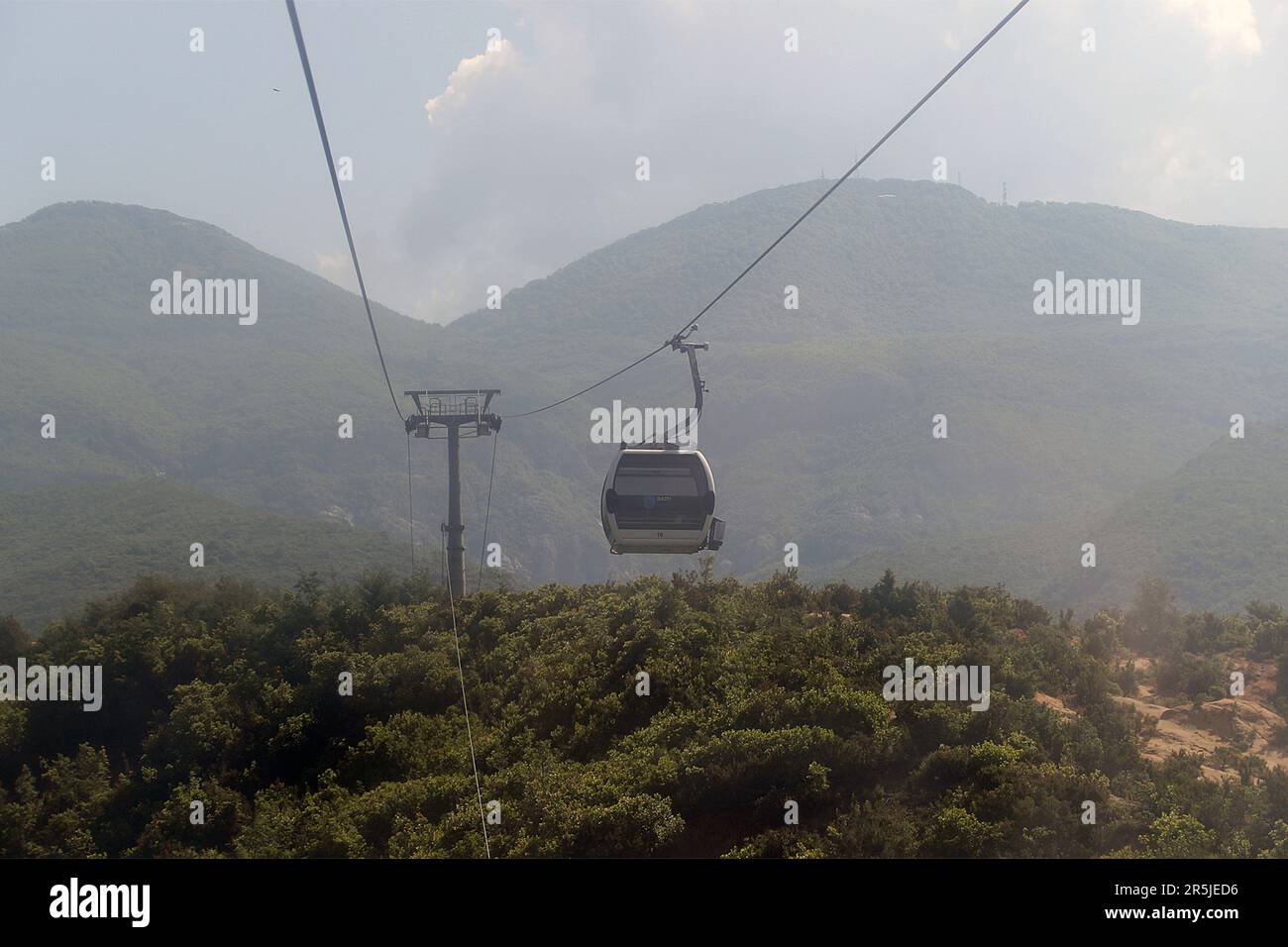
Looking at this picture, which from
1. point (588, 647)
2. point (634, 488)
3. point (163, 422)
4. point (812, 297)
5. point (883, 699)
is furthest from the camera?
point (812, 297)

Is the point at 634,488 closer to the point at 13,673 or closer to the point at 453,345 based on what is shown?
the point at 13,673

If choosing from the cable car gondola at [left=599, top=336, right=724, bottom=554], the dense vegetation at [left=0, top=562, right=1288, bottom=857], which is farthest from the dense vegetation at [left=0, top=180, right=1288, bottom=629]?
the cable car gondola at [left=599, top=336, right=724, bottom=554]

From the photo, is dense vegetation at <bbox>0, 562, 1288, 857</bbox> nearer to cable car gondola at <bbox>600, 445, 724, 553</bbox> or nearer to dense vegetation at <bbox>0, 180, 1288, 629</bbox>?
cable car gondola at <bbox>600, 445, 724, 553</bbox>

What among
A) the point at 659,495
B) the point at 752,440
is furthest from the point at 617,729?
the point at 752,440

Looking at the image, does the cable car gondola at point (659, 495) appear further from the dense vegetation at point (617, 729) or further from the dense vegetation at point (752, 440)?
the dense vegetation at point (752, 440)
